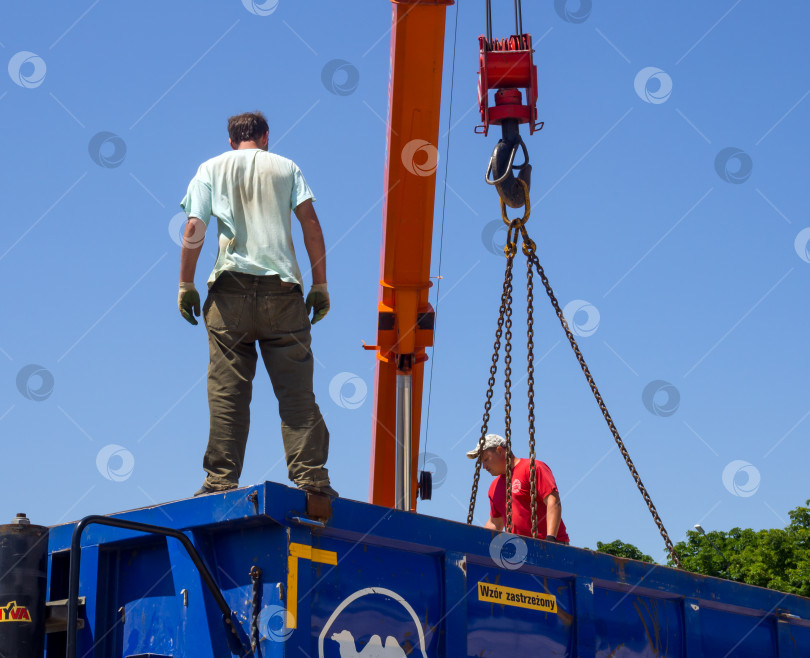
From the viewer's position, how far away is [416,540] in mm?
3988

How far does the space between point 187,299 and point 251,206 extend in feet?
1.72

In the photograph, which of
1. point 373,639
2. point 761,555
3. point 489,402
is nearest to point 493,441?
point 489,402

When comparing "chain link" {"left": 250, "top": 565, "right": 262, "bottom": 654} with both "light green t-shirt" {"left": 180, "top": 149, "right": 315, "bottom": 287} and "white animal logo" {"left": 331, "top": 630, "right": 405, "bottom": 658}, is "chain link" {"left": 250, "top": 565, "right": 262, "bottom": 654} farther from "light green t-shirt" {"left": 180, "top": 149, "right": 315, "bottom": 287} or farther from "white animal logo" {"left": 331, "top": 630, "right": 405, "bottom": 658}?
"light green t-shirt" {"left": 180, "top": 149, "right": 315, "bottom": 287}

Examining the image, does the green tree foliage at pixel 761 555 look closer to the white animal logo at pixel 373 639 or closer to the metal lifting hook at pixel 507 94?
the metal lifting hook at pixel 507 94

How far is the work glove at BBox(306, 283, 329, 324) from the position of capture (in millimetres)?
5012

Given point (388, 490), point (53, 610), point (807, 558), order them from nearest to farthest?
point (53, 610) → point (388, 490) → point (807, 558)

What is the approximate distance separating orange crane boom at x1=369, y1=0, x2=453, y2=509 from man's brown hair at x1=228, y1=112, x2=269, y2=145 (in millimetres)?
2723

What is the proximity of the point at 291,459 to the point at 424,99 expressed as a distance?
4027 millimetres

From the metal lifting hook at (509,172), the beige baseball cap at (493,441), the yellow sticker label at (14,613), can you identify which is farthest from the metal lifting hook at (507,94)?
the yellow sticker label at (14,613)

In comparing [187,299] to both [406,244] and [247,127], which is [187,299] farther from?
[406,244]

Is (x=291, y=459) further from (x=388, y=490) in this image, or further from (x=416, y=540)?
(x=388, y=490)

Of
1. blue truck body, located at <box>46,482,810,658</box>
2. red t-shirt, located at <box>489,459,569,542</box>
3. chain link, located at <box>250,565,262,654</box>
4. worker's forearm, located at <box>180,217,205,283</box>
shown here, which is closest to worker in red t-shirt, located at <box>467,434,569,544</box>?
red t-shirt, located at <box>489,459,569,542</box>

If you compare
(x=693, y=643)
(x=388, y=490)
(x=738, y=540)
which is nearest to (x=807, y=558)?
(x=738, y=540)

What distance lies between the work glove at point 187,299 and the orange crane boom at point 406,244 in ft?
11.2
